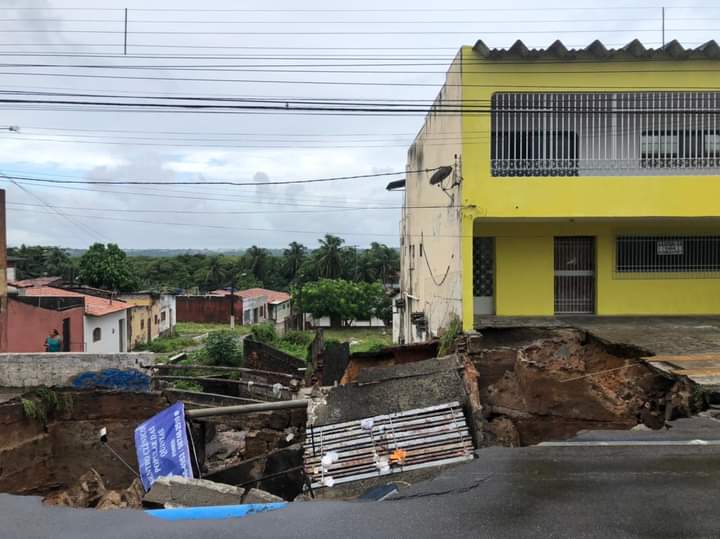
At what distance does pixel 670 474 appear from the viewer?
435cm

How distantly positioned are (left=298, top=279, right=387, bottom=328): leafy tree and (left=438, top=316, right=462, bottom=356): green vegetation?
41.7 metres

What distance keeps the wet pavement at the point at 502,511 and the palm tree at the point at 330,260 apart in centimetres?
5950

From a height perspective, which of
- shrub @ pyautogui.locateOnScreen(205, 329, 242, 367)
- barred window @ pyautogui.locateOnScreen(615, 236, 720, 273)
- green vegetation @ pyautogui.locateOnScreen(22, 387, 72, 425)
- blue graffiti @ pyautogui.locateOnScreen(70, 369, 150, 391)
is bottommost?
shrub @ pyautogui.locateOnScreen(205, 329, 242, 367)

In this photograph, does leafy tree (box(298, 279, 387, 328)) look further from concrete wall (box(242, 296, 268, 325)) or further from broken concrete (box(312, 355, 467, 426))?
broken concrete (box(312, 355, 467, 426))

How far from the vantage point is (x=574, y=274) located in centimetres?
1306

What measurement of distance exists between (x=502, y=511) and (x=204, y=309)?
5281cm

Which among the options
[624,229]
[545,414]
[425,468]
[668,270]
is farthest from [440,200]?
[425,468]

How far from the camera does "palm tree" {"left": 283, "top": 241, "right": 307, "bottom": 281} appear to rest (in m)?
74.9

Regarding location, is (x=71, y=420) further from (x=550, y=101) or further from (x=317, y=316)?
(x=317, y=316)

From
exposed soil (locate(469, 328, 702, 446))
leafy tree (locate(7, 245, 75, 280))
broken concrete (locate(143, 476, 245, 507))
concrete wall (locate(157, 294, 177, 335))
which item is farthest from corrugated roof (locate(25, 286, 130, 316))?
→ leafy tree (locate(7, 245, 75, 280))

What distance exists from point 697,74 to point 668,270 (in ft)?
14.8

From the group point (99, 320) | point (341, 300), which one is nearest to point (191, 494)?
point (99, 320)

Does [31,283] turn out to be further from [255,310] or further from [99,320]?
[255,310]

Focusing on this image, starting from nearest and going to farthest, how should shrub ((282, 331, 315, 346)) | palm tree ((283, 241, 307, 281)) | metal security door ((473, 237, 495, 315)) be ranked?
1. metal security door ((473, 237, 495, 315))
2. shrub ((282, 331, 315, 346))
3. palm tree ((283, 241, 307, 281))
